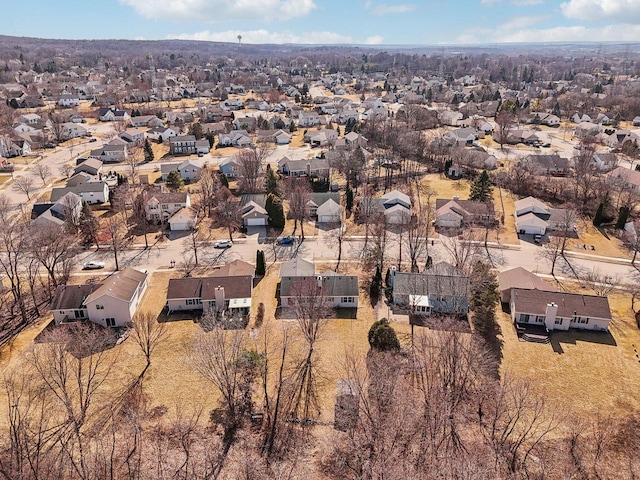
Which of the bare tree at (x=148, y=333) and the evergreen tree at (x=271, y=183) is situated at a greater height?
the evergreen tree at (x=271, y=183)

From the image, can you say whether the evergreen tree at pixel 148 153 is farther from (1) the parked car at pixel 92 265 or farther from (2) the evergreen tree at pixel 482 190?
(2) the evergreen tree at pixel 482 190

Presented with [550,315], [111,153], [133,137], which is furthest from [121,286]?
[133,137]

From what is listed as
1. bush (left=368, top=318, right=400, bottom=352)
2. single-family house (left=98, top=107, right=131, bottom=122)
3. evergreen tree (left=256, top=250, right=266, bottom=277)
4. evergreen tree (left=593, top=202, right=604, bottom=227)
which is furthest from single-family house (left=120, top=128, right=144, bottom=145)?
evergreen tree (left=593, top=202, right=604, bottom=227)

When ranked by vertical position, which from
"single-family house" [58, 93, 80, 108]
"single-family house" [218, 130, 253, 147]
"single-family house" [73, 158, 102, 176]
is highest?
"single-family house" [58, 93, 80, 108]

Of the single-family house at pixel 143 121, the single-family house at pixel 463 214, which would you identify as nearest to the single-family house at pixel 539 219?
the single-family house at pixel 463 214

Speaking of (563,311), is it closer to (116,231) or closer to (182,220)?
(182,220)

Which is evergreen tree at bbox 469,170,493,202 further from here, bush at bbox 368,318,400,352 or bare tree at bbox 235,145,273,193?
bush at bbox 368,318,400,352

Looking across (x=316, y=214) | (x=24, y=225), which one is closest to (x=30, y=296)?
(x=24, y=225)
